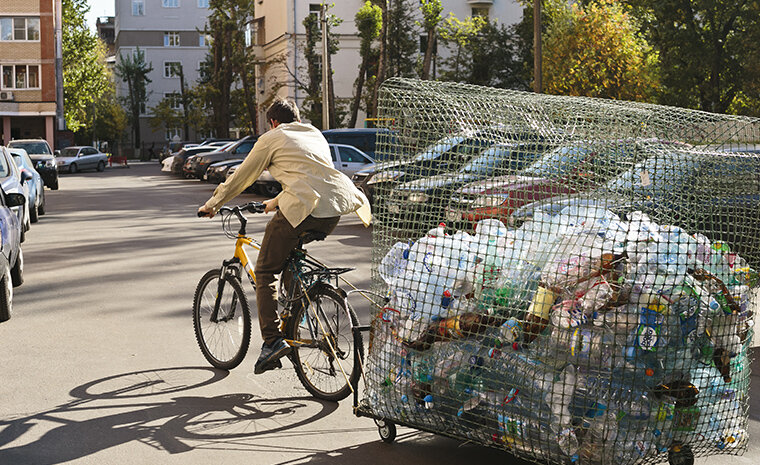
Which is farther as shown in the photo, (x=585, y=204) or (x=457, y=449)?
(x=457, y=449)

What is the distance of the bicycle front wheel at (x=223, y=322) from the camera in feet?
21.6

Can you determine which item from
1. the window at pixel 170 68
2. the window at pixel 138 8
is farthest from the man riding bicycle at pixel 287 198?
the window at pixel 138 8

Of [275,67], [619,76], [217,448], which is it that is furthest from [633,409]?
[275,67]

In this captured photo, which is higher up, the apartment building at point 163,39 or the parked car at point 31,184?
the apartment building at point 163,39

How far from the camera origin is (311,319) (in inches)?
232

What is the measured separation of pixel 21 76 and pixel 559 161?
208ft

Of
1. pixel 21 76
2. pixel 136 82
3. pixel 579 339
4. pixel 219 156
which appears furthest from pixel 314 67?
pixel 579 339

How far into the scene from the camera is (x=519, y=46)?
53531mm

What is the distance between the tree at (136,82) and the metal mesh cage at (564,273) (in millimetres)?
85418

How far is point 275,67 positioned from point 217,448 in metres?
54.7

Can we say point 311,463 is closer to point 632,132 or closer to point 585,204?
point 585,204

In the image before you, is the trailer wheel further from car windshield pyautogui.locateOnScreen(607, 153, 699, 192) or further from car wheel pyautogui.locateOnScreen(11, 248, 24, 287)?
car wheel pyautogui.locateOnScreen(11, 248, 24, 287)

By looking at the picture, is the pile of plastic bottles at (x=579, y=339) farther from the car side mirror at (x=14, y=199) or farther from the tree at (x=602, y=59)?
the tree at (x=602, y=59)

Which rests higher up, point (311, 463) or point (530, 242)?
point (530, 242)
